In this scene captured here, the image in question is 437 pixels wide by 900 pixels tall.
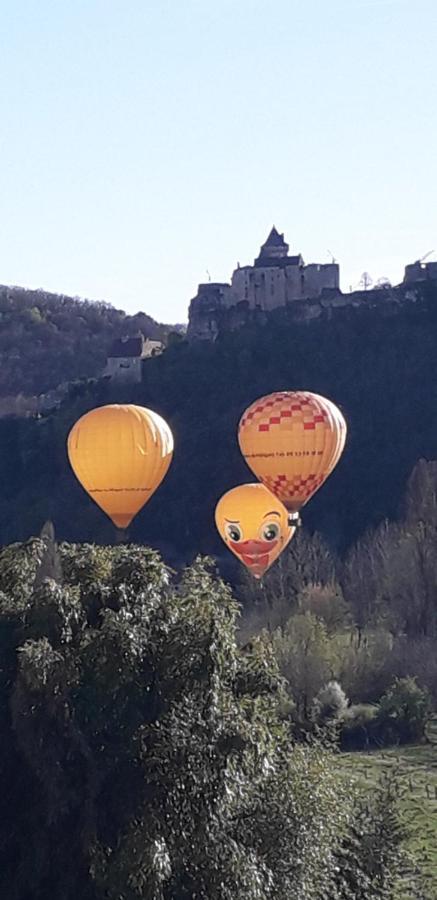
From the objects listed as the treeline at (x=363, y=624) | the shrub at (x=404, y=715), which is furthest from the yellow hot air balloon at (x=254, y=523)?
the shrub at (x=404, y=715)

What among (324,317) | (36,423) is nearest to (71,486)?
(36,423)

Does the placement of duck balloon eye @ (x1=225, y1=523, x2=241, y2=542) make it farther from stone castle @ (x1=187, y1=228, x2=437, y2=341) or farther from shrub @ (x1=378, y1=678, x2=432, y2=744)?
stone castle @ (x1=187, y1=228, x2=437, y2=341)

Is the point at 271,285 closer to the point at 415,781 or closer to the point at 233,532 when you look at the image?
the point at 233,532

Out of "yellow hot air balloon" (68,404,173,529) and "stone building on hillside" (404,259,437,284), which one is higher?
"stone building on hillside" (404,259,437,284)

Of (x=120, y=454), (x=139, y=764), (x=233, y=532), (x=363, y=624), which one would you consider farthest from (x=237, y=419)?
(x=139, y=764)

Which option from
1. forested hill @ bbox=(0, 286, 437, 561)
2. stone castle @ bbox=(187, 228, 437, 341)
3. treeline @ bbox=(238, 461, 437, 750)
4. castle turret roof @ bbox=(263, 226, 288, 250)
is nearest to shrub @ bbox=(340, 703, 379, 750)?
treeline @ bbox=(238, 461, 437, 750)

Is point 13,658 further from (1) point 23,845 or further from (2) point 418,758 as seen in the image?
(2) point 418,758
